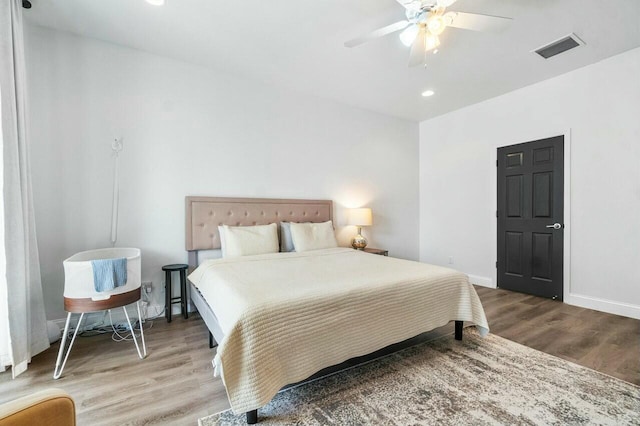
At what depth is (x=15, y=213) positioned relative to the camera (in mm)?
2010

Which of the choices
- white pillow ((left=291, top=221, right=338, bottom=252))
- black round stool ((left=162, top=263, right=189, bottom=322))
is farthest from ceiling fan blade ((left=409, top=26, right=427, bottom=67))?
black round stool ((left=162, top=263, right=189, bottom=322))

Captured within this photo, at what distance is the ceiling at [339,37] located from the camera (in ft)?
7.63

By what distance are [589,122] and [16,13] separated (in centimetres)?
561

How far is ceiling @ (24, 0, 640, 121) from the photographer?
91.5 inches

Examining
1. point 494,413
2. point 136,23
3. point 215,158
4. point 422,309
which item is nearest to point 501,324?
point 422,309

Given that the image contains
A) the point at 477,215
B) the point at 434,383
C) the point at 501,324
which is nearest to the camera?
the point at 434,383

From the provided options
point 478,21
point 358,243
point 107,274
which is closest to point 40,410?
point 107,274

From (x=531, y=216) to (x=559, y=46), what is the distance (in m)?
2.05

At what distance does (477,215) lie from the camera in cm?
445

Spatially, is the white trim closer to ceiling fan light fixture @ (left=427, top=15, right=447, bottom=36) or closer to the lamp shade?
the lamp shade

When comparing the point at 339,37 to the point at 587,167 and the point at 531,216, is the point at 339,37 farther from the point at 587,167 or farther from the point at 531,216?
the point at 531,216

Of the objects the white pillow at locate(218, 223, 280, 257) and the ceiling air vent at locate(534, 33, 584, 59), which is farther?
the white pillow at locate(218, 223, 280, 257)

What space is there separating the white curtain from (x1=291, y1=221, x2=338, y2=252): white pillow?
237 cm

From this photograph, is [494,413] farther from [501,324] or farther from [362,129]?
[362,129]
